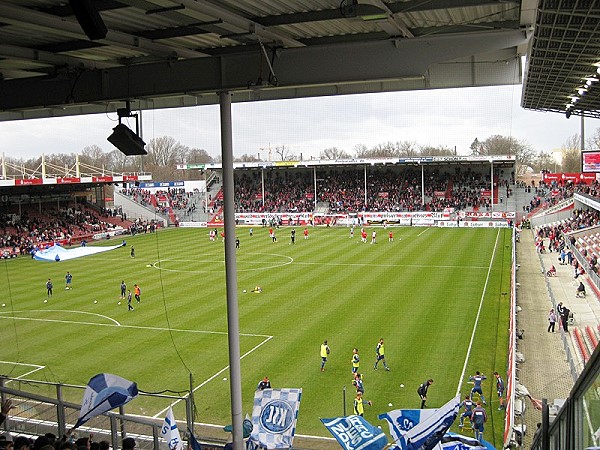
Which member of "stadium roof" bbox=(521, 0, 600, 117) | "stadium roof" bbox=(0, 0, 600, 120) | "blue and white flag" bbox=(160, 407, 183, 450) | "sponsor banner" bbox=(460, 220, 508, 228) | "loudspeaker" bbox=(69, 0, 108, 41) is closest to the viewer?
"loudspeaker" bbox=(69, 0, 108, 41)

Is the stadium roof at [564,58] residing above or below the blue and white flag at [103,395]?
above

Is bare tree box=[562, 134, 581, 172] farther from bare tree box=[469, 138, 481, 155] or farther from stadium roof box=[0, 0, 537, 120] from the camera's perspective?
stadium roof box=[0, 0, 537, 120]

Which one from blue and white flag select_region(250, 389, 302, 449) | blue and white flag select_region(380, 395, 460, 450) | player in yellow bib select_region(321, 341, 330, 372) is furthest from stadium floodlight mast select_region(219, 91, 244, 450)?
player in yellow bib select_region(321, 341, 330, 372)

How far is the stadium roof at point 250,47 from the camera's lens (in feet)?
21.0

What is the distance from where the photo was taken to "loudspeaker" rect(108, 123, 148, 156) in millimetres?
8812

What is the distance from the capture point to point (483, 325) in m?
19.8

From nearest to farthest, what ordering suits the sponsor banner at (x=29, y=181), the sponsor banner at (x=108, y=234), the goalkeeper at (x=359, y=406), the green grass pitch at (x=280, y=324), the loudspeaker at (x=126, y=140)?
the loudspeaker at (x=126, y=140)
the goalkeeper at (x=359, y=406)
the green grass pitch at (x=280, y=324)
the sponsor banner at (x=29, y=181)
the sponsor banner at (x=108, y=234)

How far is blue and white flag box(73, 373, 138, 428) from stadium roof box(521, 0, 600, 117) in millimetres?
7271

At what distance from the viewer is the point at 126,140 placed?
28.9ft

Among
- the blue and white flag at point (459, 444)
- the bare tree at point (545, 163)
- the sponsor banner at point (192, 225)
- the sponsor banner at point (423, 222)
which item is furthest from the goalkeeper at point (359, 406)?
the bare tree at point (545, 163)

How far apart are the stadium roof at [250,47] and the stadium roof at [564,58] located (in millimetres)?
2145

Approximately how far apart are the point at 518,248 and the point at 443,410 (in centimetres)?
3410

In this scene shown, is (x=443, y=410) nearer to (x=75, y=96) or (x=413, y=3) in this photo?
(x=413, y=3)

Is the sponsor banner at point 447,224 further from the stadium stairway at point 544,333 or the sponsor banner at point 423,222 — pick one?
the stadium stairway at point 544,333
